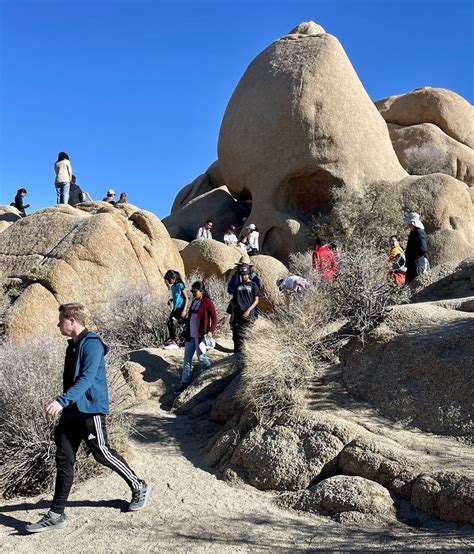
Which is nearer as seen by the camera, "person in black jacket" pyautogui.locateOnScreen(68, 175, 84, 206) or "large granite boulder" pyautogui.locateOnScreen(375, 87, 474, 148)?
"person in black jacket" pyautogui.locateOnScreen(68, 175, 84, 206)

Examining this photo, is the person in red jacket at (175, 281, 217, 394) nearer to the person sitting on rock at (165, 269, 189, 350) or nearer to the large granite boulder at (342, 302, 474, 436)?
the person sitting on rock at (165, 269, 189, 350)

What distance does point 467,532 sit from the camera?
4.18m

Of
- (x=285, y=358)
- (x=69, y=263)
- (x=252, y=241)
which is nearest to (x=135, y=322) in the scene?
(x=69, y=263)

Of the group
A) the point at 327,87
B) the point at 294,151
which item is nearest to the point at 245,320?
the point at 294,151

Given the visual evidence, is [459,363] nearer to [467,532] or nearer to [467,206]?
[467,532]

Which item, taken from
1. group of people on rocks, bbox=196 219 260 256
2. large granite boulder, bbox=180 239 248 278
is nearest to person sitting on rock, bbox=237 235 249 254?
group of people on rocks, bbox=196 219 260 256

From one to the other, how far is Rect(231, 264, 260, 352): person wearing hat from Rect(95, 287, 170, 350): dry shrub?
252 centimetres

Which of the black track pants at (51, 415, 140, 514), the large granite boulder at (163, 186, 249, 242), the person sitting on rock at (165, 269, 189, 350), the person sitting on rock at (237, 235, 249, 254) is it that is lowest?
the black track pants at (51, 415, 140, 514)

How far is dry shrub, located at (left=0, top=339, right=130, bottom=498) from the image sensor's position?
569 centimetres

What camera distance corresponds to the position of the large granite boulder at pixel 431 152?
2656 centimetres

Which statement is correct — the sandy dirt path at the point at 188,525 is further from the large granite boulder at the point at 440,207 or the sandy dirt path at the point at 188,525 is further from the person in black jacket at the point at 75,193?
the large granite boulder at the point at 440,207

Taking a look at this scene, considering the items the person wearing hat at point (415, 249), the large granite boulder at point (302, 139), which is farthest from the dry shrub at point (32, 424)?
the large granite boulder at point (302, 139)

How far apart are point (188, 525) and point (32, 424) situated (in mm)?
1997

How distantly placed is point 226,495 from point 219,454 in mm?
723
